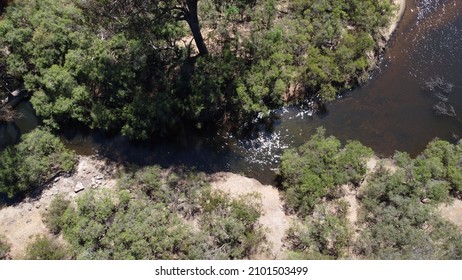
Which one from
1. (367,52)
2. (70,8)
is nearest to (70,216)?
(70,8)

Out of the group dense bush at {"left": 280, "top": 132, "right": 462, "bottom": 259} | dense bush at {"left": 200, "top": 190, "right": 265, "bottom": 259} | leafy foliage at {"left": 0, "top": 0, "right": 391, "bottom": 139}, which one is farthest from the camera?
leafy foliage at {"left": 0, "top": 0, "right": 391, "bottom": 139}

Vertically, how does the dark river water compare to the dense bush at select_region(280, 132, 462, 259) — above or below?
above

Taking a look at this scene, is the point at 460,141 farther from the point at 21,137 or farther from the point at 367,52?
the point at 21,137

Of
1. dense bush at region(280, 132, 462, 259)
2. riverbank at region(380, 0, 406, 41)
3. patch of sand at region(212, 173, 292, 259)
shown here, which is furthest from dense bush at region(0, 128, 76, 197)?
riverbank at region(380, 0, 406, 41)

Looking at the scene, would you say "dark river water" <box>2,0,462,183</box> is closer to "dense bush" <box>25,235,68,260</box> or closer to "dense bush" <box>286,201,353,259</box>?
"dense bush" <box>286,201,353,259</box>

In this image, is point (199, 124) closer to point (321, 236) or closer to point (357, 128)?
point (321, 236)

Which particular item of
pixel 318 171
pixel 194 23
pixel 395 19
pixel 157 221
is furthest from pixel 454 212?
pixel 194 23
